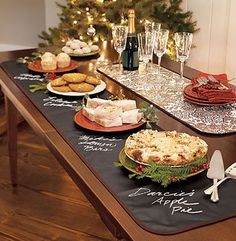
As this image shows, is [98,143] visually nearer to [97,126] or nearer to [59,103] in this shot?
[97,126]

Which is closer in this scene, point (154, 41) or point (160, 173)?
point (160, 173)

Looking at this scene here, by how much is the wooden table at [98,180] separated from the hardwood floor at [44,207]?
29.1 inches

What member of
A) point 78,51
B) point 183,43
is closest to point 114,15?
point 78,51

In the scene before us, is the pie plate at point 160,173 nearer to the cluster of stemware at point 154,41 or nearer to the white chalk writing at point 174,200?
the white chalk writing at point 174,200

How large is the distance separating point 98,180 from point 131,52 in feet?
3.32

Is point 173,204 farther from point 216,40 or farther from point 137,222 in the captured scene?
point 216,40

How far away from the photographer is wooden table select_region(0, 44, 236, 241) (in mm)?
905

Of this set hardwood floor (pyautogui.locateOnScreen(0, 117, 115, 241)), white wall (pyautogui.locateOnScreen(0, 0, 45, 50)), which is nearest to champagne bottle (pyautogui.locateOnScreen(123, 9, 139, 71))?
hardwood floor (pyautogui.locateOnScreen(0, 117, 115, 241))

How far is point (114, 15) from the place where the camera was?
11.4ft

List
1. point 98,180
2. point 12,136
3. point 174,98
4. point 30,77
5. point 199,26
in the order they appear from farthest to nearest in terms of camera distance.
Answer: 1. point 199,26
2. point 12,136
3. point 30,77
4. point 174,98
5. point 98,180

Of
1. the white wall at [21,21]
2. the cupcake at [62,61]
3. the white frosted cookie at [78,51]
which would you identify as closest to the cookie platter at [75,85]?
the cupcake at [62,61]

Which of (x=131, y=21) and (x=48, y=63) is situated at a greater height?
(x=131, y=21)

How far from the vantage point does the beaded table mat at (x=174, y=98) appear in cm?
146

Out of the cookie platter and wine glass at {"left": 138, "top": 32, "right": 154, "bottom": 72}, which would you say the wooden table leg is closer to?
the cookie platter
